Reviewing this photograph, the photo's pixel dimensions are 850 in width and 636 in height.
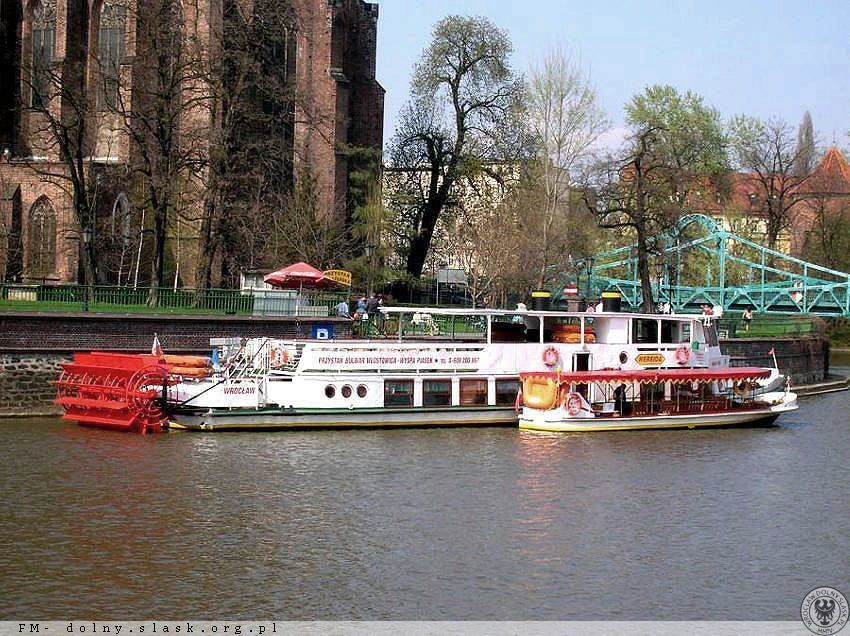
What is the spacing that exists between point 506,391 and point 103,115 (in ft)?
110

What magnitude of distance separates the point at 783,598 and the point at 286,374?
19.4m

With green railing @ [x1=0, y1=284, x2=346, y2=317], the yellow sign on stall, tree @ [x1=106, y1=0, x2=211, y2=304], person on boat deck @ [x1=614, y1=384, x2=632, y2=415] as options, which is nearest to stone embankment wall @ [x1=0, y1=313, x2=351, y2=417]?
green railing @ [x1=0, y1=284, x2=346, y2=317]

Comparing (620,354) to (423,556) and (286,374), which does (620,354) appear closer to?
(286,374)

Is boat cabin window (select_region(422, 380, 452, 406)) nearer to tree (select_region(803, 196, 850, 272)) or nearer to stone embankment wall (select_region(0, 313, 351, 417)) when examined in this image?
stone embankment wall (select_region(0, 313, 351, 417))

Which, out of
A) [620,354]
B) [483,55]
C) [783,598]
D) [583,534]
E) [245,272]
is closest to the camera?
[783,598]

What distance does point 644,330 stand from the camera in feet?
133

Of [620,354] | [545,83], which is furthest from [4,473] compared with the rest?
[545,83]

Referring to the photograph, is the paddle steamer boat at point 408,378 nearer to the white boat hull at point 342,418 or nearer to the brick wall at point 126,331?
the white boat hull at point 342,418

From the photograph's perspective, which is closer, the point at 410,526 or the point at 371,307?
the point at 410,526

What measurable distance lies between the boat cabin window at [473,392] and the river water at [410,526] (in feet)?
6.76

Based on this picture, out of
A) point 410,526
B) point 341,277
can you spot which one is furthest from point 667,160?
point 410,526

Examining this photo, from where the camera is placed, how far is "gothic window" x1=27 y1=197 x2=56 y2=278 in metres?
62.7

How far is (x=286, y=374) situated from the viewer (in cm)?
3603

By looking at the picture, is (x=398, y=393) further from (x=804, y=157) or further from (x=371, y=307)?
(x=804, y=157)
